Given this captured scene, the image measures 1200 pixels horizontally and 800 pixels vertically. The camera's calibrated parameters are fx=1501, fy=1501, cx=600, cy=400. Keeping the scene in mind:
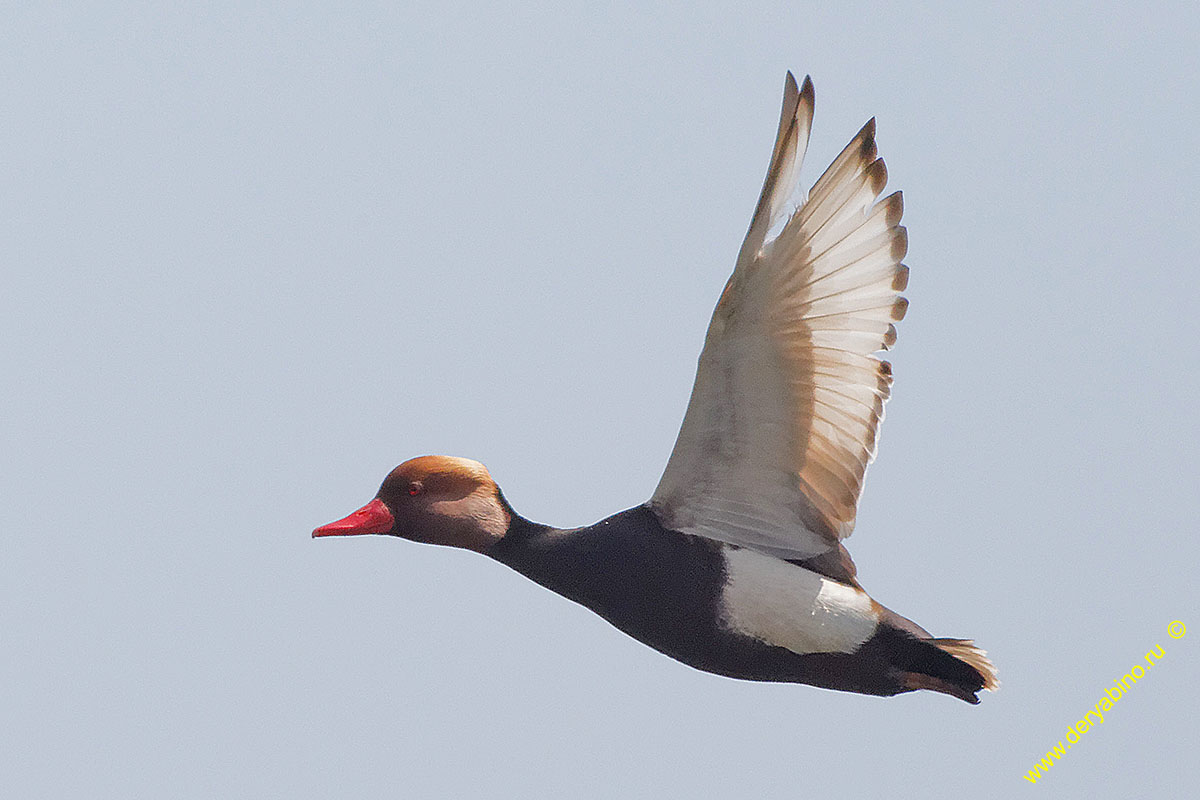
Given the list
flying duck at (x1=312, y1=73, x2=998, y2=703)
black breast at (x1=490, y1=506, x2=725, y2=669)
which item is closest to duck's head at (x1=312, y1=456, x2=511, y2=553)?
flying duck at (x1=312, y1=73, x2=998, y2=703)

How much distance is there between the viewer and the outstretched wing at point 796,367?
4051mm

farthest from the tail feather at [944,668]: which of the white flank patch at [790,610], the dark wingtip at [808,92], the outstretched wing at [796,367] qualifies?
the dark wingtip at [808,92]

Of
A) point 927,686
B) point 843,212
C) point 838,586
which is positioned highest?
point 843,212

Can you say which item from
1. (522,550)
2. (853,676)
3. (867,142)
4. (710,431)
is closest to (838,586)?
(853,676)

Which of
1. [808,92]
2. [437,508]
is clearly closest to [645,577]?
[437,508]

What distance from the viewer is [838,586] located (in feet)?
14.4

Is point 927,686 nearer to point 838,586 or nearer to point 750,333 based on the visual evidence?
point 838,586

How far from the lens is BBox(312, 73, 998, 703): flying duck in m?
4.11

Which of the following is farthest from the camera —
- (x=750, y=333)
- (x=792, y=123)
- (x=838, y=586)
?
(x=838, y=586)

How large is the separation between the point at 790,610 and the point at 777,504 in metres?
0.31

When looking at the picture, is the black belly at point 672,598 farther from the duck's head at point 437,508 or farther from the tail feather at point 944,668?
the duck's head at point 437,508

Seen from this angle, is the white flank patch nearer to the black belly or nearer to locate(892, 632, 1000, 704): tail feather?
the black belly

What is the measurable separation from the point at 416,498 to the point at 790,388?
3.97ft

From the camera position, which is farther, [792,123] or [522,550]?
[522,550]
